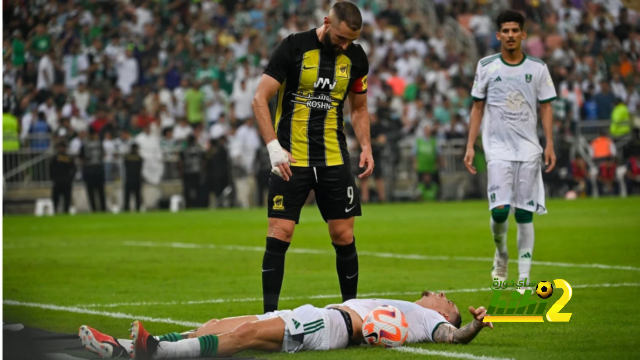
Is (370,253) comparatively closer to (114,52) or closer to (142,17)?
(114,52)

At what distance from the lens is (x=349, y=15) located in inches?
284

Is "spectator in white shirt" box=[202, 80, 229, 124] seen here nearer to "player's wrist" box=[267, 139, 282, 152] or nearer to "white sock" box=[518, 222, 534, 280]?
"white sock" box=[518, 222, 534, 280]

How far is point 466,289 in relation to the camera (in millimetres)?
10016

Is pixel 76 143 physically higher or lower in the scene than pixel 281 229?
higher

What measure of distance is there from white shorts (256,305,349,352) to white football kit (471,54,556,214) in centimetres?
377

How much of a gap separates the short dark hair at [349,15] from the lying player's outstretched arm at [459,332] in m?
2.08

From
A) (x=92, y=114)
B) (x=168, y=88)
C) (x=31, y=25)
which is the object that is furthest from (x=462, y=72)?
(x=31, y=25)

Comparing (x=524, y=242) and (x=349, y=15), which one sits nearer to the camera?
(x=349, y=15)

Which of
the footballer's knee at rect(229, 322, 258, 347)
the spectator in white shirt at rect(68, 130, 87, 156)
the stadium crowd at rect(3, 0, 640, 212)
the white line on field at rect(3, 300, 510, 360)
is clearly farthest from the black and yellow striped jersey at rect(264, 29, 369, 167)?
the spectator in white shirt at rect(68, 130, 87, 156)

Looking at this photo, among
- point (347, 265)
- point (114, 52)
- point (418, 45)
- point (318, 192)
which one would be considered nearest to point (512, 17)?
point (318, 192)

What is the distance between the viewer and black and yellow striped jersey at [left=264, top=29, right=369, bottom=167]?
294 inches

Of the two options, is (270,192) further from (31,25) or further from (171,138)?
(171,138)

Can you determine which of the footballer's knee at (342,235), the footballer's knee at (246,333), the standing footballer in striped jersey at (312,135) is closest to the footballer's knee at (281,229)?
the standing footballer in striped jersey at (312,135)

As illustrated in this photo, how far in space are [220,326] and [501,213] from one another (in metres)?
4.38
